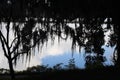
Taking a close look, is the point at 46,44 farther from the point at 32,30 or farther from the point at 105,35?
the point at 105,35

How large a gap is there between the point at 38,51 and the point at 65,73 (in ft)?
3.76

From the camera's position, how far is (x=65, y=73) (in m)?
12.8

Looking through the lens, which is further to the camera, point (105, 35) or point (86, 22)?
point (105, 35)

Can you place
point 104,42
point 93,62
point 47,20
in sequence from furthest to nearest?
point 93,62 → point 104,42 → point 47,20

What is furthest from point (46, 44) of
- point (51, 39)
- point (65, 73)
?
point (65, 73)

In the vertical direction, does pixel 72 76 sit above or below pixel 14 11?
below

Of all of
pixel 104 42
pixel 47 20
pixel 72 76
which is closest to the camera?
pixel 72 76

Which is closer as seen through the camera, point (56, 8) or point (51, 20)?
point (56, 8)

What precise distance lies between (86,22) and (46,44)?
60.9 inches

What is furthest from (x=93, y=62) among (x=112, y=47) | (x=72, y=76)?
(x=72, y=76)

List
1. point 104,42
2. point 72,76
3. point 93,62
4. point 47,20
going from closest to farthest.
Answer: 1. point 72,76
2. point 47,20
3. point 104,42
4. point 93,62

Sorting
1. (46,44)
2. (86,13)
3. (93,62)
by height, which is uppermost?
(86,13)

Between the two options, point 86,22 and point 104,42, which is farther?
point 104,42

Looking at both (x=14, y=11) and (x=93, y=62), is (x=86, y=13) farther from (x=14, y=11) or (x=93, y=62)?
(x=93, y=62)
